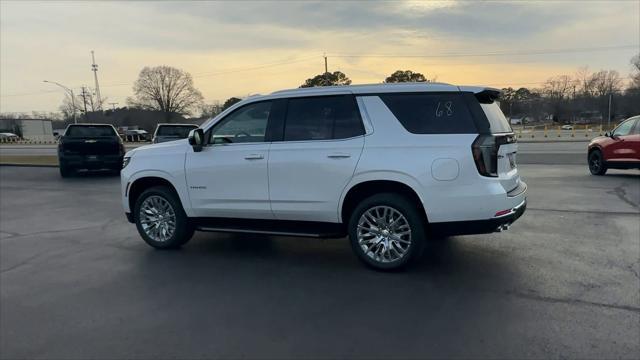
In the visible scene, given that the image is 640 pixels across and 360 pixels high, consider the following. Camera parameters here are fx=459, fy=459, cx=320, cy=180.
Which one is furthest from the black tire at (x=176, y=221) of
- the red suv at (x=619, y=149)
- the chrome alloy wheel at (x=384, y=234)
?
the red suv at (x=619, y=149)

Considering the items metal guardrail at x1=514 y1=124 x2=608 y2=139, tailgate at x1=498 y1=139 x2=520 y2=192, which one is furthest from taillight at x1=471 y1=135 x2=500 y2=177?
metal guardrail at x1=514 y1=124 x2=608 y2=139

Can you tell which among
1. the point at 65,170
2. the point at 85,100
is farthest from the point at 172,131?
the point at 85,100

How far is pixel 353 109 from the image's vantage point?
199 inches

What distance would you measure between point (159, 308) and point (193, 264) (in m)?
1.30

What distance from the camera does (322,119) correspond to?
17.0ft

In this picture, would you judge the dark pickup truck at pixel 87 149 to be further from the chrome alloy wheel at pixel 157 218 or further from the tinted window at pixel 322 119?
the tinted window at pixel 322 119

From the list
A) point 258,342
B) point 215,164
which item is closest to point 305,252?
point 215,164

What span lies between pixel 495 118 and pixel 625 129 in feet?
33.0

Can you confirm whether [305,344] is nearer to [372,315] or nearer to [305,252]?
[372,315]

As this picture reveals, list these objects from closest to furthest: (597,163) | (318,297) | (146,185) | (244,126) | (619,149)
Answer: (318,297), (244,126), (146,185), (619,149), (597,163)

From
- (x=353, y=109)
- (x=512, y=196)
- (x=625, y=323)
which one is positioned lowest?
(x=625, y=323)

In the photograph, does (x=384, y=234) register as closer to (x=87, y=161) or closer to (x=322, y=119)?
(x=322, y=119)

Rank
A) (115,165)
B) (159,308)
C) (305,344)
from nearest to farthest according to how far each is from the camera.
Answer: (305,344)
(159,308)
(115,165)

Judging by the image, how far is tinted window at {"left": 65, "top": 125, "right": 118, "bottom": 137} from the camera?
15145 mm
